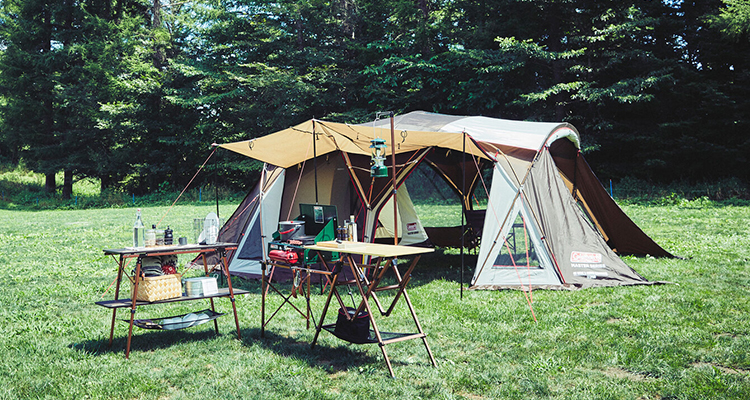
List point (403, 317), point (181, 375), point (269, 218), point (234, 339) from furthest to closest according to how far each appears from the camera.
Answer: point (269, 218)
point (403, 317)
point (234, 339)
point (181, 375)

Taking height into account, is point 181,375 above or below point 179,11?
below

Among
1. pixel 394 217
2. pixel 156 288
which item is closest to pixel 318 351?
pixel 156 288

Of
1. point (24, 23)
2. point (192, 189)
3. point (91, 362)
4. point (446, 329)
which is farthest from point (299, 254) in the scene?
point (24, 23)

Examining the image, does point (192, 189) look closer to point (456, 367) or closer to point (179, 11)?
point (179, 11)

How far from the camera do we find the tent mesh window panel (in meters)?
6.16

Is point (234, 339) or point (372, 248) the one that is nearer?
point (372, 248)

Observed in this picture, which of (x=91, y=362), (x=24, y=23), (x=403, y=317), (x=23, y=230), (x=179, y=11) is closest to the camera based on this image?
(x=91, y=362)

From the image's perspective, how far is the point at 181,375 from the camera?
11.7 feet

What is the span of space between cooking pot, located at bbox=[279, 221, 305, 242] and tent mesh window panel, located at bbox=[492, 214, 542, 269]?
2.60 metres

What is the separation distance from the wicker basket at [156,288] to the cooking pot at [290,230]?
0.89 meters

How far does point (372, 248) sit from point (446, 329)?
3.87 feet

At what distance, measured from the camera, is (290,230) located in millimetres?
4469

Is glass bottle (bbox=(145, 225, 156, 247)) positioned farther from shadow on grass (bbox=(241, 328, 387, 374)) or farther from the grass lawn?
shadow on grass (bbox=(241, 328, 387, 374))

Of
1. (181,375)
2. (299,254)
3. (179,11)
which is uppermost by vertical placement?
(179,11)
